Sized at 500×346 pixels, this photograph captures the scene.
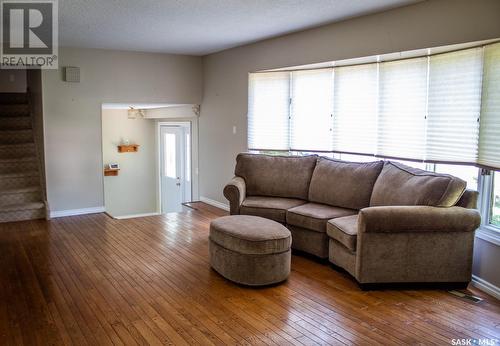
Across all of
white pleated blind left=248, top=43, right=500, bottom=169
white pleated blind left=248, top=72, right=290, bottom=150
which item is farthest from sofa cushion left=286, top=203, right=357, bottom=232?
white pleated blind left=248, top=72, right=290, bottom=150

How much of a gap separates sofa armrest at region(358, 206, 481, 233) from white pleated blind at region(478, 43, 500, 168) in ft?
1.64

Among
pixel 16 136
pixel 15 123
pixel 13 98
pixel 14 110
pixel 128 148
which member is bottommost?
pixel 128 148

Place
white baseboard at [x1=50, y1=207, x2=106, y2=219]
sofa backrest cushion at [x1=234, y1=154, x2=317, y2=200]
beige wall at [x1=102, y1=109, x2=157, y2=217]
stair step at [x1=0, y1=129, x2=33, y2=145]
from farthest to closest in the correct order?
beige wall at [x1=102, y1=109, x2=157, y2=217]
stair step at [x1=0, y1=129, x2=33, y2=145]
white baseboard at [x1=50, y1=207, x2=106, y2=219]
sofa backrest cushion at [x1=234, y1=154, x2=317, y2=200]

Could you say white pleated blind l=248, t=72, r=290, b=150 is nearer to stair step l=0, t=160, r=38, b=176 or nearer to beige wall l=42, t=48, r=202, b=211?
beige wall l=42, t=48, r=202, b=211

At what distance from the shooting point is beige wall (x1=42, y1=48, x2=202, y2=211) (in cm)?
614

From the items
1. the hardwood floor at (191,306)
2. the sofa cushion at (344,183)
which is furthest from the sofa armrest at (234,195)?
the sofa cushion at (344,183)

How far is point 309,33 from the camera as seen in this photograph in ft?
17.0

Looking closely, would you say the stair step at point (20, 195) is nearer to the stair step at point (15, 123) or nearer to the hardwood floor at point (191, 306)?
the stair step at point (15, 123)

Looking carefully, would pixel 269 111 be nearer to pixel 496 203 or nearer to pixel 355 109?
pixel 355 109

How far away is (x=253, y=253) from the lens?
Answer: 3.65m

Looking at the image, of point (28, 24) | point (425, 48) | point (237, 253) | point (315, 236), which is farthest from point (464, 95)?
point (28, 24)

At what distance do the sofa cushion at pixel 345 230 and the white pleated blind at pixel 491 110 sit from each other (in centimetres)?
124

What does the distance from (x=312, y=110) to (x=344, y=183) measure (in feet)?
4.29

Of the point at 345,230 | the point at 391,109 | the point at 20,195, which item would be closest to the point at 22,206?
the point at 20,195
